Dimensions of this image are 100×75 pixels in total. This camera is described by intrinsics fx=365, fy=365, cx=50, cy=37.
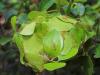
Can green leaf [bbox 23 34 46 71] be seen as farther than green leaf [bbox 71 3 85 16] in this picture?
No

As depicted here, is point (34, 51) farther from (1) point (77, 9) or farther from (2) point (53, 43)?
(1) point (77, 9)

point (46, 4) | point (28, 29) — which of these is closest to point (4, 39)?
point (46, 4)

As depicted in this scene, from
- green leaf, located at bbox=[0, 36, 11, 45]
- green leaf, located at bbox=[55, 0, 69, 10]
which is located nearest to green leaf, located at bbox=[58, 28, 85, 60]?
green leaf, located at bbox=[55, 0, 69, 10]

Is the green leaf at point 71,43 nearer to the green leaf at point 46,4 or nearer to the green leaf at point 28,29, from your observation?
the green leaf at point 28,29

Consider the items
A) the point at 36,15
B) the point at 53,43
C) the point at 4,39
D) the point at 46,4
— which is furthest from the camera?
the point at 4,39

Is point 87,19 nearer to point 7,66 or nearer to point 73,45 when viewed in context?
point 73,45

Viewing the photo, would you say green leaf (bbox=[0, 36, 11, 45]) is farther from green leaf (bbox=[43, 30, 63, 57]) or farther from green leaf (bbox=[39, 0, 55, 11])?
green leaf (bbox=[43, 30, 63, 57])
